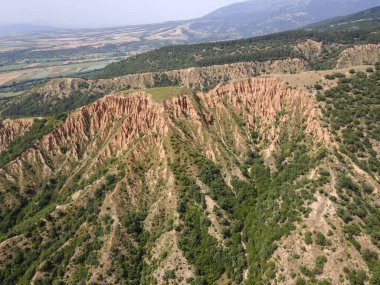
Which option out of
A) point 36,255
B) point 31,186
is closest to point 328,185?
point 36,255

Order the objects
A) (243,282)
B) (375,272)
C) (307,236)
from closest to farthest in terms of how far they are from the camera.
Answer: (375,272), (307,236), (243,282)

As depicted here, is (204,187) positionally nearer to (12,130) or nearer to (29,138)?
(29,138)

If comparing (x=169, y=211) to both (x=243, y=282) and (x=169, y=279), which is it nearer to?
(x=169, y=279)

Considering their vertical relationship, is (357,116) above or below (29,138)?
above

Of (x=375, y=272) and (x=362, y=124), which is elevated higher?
(x=362, y=124)

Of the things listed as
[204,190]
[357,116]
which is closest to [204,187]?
[204,190]

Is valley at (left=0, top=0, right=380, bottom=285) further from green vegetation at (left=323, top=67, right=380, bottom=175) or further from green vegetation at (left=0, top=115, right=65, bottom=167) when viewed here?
green vegetation at (left=0, top=115, right=65, bottom=167)
